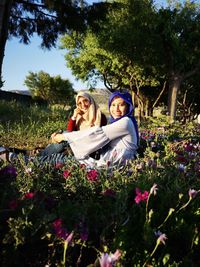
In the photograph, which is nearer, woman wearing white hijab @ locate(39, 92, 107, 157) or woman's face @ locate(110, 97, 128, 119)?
woman's face @ locate(110, 97, 128, 119)

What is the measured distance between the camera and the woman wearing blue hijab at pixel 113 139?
176 inches

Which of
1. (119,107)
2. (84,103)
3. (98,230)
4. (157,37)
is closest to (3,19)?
(84,103)

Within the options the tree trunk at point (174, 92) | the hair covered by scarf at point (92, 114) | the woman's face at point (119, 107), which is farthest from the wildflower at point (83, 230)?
the tree trunk at point (174, 92)

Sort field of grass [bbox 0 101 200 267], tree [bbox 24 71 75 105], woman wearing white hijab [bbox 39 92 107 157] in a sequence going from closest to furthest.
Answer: field of grass [bbox 0 101 200 267]
woman wearing white hijab [bbox 39 92 107 157]
tree [bbox 24 71 75 105]

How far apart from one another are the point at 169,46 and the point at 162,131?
67.6 ft

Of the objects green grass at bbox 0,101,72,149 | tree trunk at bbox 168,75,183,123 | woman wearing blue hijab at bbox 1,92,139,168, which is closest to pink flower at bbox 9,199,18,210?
woman wearing blue hijab at bbox 1,92,139,168

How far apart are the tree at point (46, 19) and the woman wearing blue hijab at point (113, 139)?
1085 cm

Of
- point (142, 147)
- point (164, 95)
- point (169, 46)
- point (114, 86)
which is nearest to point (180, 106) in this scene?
point (164, 95)

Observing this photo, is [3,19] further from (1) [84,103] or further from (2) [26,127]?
(1) [84,103]

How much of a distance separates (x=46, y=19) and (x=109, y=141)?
13.0 meters

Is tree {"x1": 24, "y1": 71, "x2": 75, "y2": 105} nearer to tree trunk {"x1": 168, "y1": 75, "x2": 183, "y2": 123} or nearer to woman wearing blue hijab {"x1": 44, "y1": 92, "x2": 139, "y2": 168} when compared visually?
tree trunk {"x1": 168, "y1": 75, "x2": 183, "y2": 123}

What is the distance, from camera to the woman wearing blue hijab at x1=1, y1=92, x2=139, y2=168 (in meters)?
4.46

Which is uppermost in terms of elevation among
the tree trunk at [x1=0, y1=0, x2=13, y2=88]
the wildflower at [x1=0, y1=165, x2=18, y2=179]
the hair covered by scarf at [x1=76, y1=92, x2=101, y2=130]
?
the tree trunk at [x1=0, y1=0, x2=13, y2=88]

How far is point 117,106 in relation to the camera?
15.3 feet
